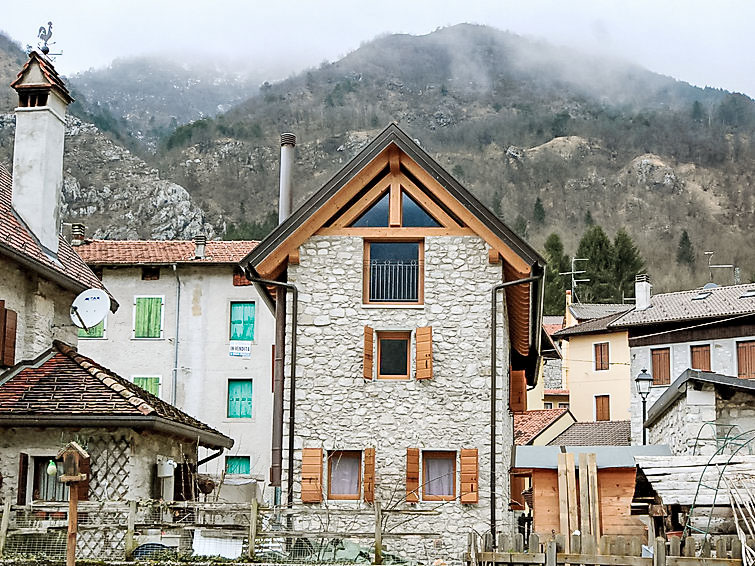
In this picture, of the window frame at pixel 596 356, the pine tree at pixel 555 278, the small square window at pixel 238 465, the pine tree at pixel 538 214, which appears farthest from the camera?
the pine tree at pixel 538 214

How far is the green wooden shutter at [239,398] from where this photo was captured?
37375 millimetres

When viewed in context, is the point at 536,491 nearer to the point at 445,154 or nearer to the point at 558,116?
the point at 445,154

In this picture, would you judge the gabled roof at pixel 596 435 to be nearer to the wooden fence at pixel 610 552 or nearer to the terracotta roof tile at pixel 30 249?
the terracotta roof tile at pixel 30 249

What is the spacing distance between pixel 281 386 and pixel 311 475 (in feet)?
6.05

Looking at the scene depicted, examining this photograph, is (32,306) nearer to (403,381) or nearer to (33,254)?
(33,254)

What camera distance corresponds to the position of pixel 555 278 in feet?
241

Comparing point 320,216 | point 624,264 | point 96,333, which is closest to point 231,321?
point 96,333

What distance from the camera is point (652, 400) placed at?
44.2m

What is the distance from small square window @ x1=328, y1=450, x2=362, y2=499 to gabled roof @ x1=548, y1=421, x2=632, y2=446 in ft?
72.1

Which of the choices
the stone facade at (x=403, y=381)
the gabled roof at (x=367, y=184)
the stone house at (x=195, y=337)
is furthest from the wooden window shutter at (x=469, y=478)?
the stone house at (x=195, y=337)

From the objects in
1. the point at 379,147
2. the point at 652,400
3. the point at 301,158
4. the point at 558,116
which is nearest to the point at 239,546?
the point at 379,147

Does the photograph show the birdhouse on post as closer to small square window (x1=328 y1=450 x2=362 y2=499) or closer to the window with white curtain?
small square window (x1=328 y1=450 x2=362 y2=499)

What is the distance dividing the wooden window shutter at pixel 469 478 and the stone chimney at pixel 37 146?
955 centimetres

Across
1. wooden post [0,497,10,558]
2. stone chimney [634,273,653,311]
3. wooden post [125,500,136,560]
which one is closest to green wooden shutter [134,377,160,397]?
wooden post [0,497,10,558]
